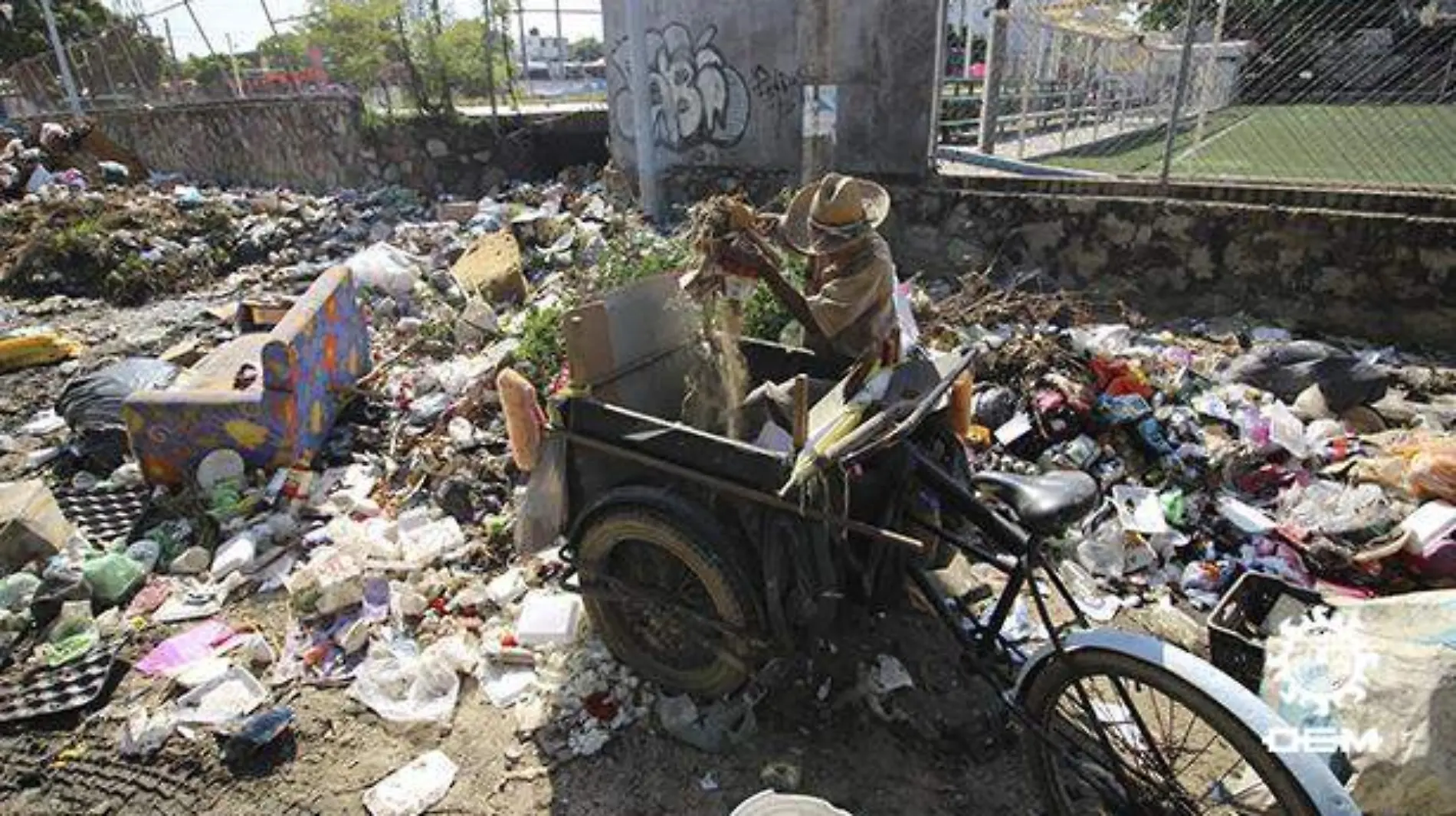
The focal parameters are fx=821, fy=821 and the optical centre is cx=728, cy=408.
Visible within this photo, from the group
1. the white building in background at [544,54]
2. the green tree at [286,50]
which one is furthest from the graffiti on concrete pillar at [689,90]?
the green tree at [286,50]

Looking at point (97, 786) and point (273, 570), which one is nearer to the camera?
point (97, 786)

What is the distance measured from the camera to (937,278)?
7.18 meters

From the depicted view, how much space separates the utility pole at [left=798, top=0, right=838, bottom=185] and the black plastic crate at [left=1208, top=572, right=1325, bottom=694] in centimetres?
522

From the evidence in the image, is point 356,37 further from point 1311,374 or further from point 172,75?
point 1311,374

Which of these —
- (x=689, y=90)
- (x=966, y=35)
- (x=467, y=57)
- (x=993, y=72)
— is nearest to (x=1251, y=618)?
(x=993, y=72)

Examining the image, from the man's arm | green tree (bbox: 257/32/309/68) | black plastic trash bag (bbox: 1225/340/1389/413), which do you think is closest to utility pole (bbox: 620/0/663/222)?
black plastic trash bag (bbox: 1225/340/1389/413)

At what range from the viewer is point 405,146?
12758 mm

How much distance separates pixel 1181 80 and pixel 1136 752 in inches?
217

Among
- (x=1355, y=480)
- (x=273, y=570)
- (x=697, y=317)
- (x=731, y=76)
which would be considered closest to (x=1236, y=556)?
(x=1355, y=480)

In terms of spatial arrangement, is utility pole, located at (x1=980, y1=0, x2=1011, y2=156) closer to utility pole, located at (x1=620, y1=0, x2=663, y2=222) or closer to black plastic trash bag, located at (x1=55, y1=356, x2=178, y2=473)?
utility pole, located at (x1=620, y1=0, x2=663, y2=222)

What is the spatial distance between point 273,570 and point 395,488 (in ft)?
2.61

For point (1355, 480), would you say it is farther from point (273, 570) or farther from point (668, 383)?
point (273, 570)

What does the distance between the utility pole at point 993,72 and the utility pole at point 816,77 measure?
1432mm

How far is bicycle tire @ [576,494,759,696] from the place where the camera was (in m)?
2.66
